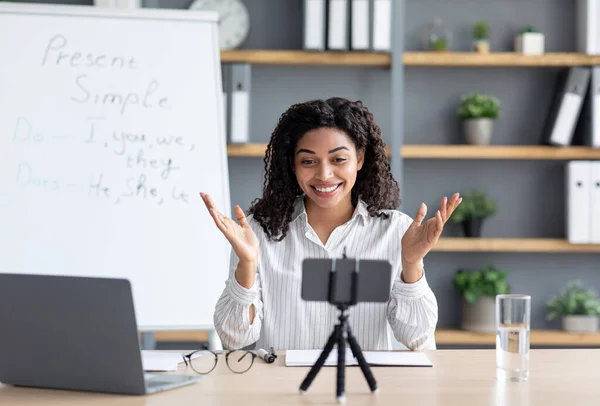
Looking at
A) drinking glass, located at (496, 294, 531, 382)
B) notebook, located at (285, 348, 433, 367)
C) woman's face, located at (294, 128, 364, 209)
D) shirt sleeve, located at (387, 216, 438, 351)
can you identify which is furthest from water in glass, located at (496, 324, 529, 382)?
woman's face, located at (294, 128, 364, 209)

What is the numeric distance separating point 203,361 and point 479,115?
2123mm

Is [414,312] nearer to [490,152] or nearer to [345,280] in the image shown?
[345,280]

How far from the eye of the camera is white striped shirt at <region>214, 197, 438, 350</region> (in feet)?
5.24

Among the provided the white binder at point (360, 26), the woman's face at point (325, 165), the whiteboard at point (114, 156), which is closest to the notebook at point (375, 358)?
the woman's face at point (325, 165)

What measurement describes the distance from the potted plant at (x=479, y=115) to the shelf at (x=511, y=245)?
16.7 inches

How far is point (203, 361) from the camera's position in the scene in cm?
137

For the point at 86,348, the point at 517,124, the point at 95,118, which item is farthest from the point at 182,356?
the point at 517,124

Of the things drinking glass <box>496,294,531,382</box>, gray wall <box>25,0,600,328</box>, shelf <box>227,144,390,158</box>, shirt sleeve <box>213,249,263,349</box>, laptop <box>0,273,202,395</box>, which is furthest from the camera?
gray wall <box>25,0,600,328</box>

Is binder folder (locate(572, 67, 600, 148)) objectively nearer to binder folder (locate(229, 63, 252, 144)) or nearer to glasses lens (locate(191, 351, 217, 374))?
binder folder (locate(229, 63, 252, 144))

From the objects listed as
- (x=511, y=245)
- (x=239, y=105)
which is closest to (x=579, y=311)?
(x=511, y=245)

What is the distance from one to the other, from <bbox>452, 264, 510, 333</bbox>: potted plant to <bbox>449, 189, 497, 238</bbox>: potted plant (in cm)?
18

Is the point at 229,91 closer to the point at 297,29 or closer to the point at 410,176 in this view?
the point at 297,29

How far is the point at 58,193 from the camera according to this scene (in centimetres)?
237

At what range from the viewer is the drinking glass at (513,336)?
3.86ft
